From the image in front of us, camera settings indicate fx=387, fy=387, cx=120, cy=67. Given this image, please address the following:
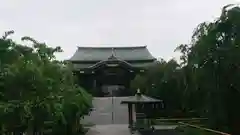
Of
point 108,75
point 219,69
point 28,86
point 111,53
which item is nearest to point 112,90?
point 108,75

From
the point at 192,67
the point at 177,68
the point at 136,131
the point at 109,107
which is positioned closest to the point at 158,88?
the point at 177,68

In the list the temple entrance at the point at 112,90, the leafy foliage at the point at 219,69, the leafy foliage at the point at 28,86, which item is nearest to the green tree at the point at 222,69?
the leafy foliage at the point at 219,69

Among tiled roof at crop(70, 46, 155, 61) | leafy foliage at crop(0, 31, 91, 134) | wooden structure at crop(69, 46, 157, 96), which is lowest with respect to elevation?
leafy foliage at crop(0, 31, 91, 134)

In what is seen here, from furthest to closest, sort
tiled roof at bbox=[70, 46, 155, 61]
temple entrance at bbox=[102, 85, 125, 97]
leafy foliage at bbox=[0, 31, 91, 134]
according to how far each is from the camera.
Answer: tiled roof at bbox=[70, 46, 155, 61] < temple entrance at bbox=[102, 85, 125, 97] < leafy foliage at bbox=[0, 31, 91, 134]

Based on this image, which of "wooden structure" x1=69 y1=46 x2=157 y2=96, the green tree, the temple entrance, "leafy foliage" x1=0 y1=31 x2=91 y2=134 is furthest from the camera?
the temple entrance

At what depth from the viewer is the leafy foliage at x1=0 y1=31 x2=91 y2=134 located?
1270 cm

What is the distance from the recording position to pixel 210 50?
54.0ft

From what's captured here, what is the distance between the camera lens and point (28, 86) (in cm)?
1295

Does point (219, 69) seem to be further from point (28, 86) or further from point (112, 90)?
point (112, 90)

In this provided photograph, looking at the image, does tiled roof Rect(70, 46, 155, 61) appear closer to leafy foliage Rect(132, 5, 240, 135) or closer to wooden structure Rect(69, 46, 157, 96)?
wooden structure Rect(69, 46, 157, 96)

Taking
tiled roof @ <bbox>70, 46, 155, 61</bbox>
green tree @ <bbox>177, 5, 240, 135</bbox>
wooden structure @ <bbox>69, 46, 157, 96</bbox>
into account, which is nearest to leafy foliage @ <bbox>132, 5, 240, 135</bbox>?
green tree @ <bbox>177, 5, 240, 135</bbox>

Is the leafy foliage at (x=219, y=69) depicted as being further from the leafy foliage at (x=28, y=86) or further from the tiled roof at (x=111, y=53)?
the tiled roof at (x=111, y=53)

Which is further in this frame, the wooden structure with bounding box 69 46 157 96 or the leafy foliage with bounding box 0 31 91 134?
the wooden structure with bounding box 69 46 157 96

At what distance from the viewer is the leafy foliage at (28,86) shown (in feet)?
41.7
